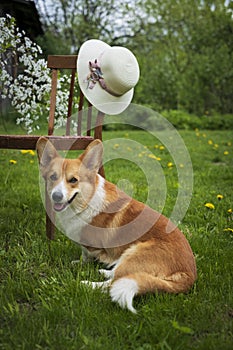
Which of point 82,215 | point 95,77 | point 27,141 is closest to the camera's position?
point 82,215

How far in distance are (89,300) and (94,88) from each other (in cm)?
159

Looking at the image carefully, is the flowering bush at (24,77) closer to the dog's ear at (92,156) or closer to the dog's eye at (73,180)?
the dog's ear at (92,156)

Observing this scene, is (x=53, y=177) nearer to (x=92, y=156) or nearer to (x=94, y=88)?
(x=92, y=156)

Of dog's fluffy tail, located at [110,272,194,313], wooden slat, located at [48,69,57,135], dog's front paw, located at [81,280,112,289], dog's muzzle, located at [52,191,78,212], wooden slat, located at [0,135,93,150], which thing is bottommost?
dog's front paw, located at [81,280,112,289]

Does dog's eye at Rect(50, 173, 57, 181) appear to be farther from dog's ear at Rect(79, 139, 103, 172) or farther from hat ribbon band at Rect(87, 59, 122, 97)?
hat ribbon band at Rect(87, 59, 122, 97)

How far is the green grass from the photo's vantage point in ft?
5.77

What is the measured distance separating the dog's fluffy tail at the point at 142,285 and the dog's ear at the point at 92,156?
787 mm

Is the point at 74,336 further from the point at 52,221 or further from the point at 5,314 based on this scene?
the point at 52,221

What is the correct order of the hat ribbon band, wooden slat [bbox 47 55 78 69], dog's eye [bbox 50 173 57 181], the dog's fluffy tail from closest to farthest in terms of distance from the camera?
the dog's fluffy tail, dog's eye [bbox 50 173 57 181], the hat ribbon band, wooden slat [bbox 47 55 78 69]

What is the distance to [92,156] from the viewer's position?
2545 millimetres

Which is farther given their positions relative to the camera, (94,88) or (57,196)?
(94,88)

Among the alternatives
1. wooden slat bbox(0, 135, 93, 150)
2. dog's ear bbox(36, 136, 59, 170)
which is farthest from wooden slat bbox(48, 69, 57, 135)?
dog's ear bbox(36, 136, 59, 170)

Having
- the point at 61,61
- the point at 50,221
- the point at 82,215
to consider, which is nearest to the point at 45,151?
the point at 82,215

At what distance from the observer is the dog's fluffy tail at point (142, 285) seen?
1942 millimetres
